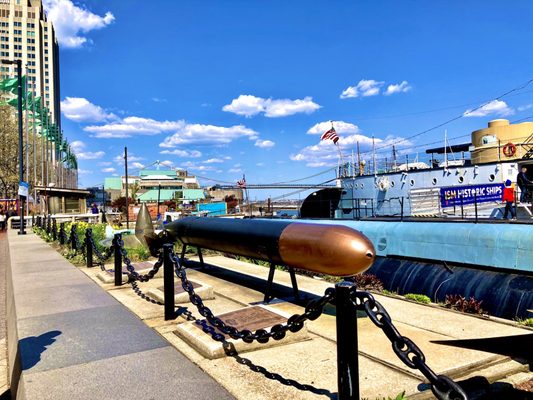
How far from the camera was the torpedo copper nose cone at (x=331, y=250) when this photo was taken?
4.35 meters

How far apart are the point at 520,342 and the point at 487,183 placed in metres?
16.9

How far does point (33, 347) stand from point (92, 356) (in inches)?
29.2

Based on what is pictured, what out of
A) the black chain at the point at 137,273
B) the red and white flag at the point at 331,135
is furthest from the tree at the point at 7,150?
the black chain at the point at 137,273

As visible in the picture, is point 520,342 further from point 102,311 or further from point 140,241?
point 140,241

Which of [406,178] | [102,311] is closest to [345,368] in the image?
→ [102,311]

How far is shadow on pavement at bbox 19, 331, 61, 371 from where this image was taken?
415 centimetres

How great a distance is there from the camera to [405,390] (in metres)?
3.49

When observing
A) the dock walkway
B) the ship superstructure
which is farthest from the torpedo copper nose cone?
the ship superstructure

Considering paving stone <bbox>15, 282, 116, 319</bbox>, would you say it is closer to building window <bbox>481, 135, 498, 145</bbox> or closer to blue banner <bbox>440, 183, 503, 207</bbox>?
blue banner <bbox>440, 183, 503, 207</bbox>

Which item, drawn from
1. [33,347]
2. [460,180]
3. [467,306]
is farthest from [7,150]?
[467,306]

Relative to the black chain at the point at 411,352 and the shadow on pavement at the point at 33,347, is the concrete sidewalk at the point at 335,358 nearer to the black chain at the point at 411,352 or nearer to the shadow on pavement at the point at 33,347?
the black chain at the point at 411,352

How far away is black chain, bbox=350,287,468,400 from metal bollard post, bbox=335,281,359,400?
0.18ft

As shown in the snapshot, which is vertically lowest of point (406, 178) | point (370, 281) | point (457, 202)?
point (370, 281)

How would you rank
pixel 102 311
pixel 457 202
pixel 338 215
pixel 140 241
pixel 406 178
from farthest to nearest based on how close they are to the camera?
pixel 338 215
pixel 406 178
pixel 457 202
pixel 140 241
pixel 102 311
